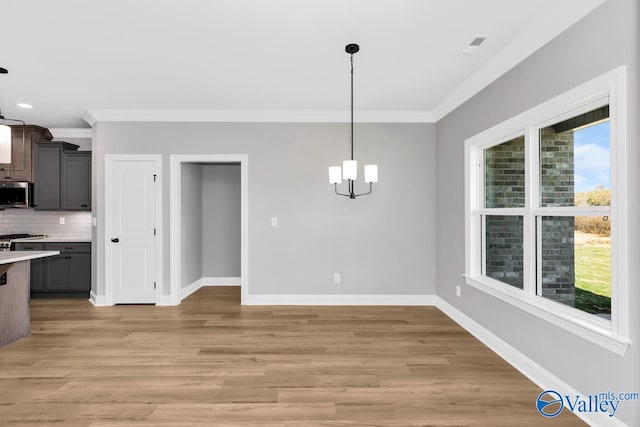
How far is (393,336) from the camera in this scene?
11.6ft

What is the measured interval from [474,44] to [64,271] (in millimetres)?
5891

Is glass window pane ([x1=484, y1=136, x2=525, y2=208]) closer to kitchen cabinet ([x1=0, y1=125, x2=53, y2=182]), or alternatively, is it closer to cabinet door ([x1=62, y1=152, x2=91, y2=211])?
cabinet door ([x1=62, y1=152, x2=91, y2=211])

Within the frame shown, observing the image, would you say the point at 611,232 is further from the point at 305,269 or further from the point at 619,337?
the point at 305,269

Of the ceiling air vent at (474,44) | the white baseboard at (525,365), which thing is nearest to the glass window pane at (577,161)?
the ceiling air vent at (474,44)

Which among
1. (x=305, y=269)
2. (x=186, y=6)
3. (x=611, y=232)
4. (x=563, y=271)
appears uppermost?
(x=186, y=6)

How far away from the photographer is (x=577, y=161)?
7.57ft

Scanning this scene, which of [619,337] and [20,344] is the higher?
[619,337]

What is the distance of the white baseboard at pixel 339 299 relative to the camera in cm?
467

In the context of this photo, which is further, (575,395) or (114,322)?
(114,322)

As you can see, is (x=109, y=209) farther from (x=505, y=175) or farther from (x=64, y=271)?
(x=505, y=175)

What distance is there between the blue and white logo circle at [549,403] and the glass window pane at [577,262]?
2.08 ft

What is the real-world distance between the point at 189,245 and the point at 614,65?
5.13 metres

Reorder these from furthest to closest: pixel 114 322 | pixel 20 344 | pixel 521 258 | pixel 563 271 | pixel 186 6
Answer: pixel 114 322 → pixel 20 344 → pixel 521 258 → pixel 563 271 → pixel 186 6

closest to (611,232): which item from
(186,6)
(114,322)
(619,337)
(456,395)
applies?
(619,337)
